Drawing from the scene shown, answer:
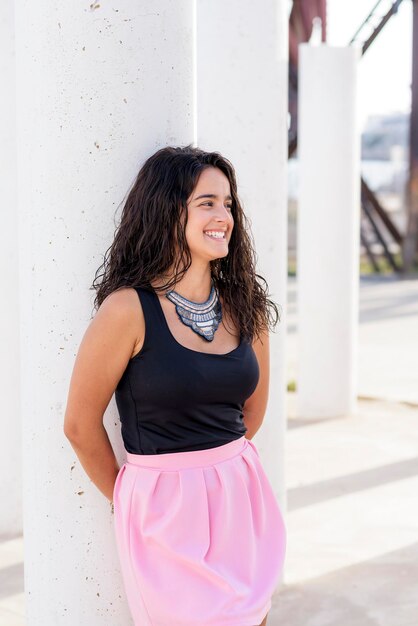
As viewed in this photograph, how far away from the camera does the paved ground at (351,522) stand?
461 cm

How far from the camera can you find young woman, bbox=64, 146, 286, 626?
2.71 m

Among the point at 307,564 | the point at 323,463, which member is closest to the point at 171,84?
the point at 307,564

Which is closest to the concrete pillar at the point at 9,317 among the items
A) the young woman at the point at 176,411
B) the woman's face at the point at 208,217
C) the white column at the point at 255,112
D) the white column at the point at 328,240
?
the white column at the point at 255,112

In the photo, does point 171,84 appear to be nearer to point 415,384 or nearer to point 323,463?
point 323,463

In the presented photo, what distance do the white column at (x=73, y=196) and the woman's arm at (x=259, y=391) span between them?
479 mm

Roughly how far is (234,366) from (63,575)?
822 millimetres

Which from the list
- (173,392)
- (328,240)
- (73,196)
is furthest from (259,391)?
(328,240)

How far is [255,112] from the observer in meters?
4.69

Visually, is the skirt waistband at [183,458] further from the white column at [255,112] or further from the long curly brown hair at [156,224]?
the white column at [255,112]

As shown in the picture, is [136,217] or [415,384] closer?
[136,217]

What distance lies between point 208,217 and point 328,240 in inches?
236

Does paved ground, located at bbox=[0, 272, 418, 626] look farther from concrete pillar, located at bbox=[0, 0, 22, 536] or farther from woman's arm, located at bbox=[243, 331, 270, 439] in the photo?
woman's arm, located at bbox=[243, 331, 270, 439]

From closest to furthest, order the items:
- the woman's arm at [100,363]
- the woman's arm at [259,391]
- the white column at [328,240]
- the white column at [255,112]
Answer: the woman's arm at [100,363]
the woman's arm at [259,391]
the white column at [255,112]
the white column at [328,240]

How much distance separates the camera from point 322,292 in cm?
873
